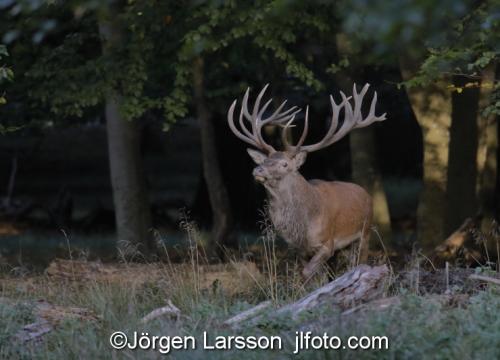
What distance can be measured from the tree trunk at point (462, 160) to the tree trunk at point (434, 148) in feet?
2.10

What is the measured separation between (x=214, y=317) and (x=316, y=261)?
9.74 feet

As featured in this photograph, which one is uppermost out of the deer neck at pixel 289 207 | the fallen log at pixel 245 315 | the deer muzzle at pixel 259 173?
the deer muzzle at pixel 259 173

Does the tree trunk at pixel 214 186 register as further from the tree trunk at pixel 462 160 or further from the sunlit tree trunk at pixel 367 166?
the tree trunk at pixel 462 160

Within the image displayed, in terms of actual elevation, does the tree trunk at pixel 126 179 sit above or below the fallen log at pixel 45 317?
above

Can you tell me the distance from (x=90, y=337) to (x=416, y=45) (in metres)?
4.67

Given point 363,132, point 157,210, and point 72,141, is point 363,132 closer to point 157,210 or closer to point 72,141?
point 157,210

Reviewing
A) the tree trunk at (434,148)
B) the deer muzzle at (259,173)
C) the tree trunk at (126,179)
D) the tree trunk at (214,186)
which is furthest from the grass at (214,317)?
the tree trunk at (214,186)

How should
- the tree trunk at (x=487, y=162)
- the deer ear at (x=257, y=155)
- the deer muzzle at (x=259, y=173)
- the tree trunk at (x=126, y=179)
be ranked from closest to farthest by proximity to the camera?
1. the deer muzzle at (x=259, y=173)
2. the deer ear at (x=257, y=155)
3. the tree trunk at (x=487, y=162)
4. the tree trunk at (x=126, y=179)

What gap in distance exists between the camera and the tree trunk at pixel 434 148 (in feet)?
46.4

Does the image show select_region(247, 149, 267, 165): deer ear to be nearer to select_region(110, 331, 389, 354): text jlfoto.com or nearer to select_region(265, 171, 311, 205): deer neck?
select_region(265, 171, 311, 205): deer neck

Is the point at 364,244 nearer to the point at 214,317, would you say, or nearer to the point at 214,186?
the point at 214,317

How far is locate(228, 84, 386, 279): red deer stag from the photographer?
1116 centimetres

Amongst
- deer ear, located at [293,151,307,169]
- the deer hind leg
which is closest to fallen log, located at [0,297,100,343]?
deer ear, located at [293,151,307,169]

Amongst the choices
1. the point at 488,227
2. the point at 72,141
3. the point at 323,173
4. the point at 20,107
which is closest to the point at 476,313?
the point at 488,227
